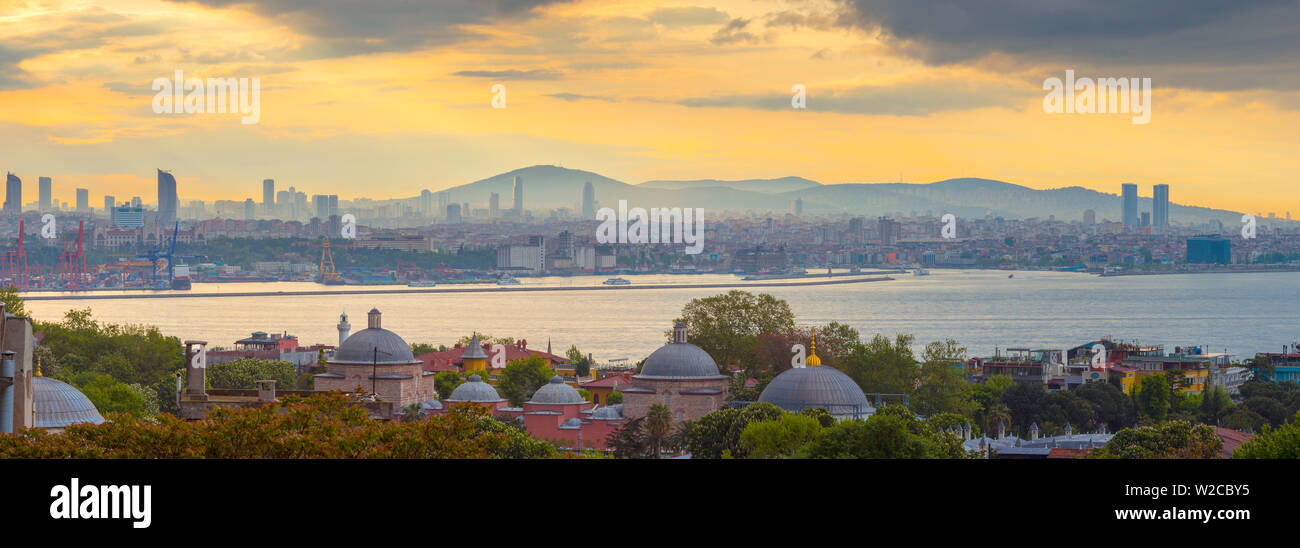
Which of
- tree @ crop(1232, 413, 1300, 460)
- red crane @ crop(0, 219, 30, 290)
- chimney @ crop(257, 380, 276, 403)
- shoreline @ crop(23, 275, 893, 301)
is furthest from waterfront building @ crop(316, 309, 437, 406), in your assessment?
red crane @ crop(0, 219, 30, 290)

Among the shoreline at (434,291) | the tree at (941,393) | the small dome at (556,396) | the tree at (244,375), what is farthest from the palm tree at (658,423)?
the shoreline at (434,291)

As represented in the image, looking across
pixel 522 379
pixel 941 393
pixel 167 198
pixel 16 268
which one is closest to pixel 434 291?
pixel 16 268

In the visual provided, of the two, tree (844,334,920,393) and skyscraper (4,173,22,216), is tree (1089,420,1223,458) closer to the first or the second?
tree (844,334,920,393)

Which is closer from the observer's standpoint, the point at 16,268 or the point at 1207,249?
the point at 16,268

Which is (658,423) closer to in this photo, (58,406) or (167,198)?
(58,406)
